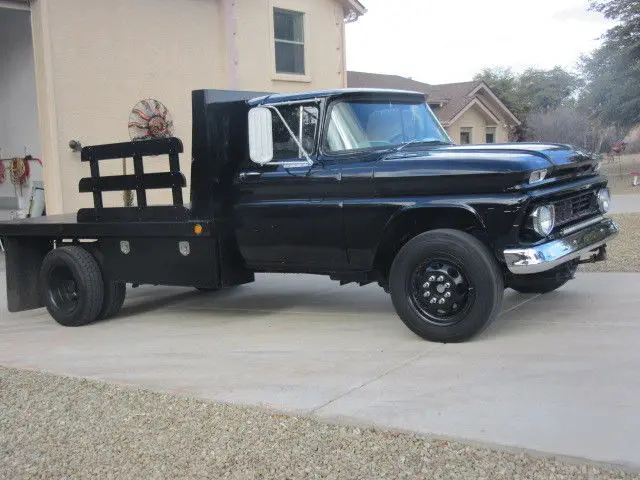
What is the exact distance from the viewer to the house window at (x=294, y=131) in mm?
6621

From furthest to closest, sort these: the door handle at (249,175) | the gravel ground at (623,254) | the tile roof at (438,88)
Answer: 1. the tile roof at (438,88)
2. the gravel ground at (623,254)
3. the door handle at (249,175)

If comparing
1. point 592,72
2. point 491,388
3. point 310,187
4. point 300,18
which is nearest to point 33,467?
point 491,388

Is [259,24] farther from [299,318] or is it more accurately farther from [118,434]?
[118,434]

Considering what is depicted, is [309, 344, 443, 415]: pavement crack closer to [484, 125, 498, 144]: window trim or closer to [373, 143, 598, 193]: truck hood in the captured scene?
[373, 143, 598, 193]: truck hood

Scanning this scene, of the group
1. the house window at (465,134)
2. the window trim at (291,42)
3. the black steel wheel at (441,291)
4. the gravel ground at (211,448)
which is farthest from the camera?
the house window at (465,134)

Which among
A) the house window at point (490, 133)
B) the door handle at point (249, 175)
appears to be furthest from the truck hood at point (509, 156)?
the house window at point (490, 133)

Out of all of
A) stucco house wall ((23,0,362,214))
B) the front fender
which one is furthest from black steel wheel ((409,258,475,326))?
stucco house wall ((23,0,362,214))

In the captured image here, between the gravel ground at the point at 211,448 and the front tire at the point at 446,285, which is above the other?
the front tire at the point at 446,285

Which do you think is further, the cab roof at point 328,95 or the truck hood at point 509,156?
the cab roof at point 328,95

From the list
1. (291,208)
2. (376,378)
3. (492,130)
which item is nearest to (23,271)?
(291,208)

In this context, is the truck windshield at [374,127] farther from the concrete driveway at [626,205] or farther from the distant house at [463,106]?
the distant house at [463,106]

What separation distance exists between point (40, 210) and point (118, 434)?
10429 mm

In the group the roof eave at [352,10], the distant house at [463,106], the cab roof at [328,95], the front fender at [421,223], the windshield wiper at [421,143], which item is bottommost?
the front fender at [421,223]

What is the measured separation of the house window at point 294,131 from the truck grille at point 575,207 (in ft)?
6.90
